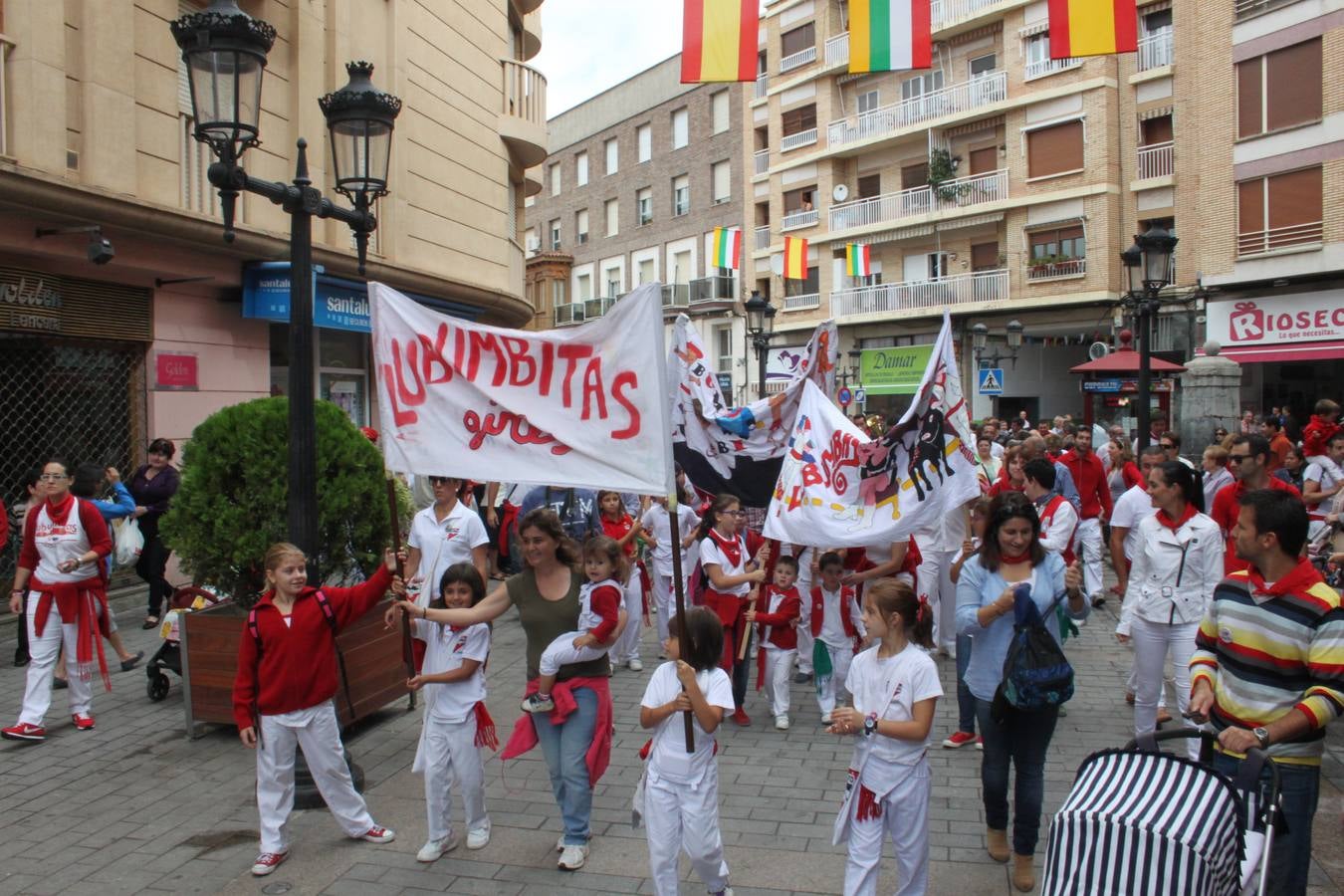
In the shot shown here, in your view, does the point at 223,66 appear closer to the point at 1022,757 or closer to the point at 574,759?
the point at 574,759

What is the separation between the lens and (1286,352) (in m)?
23.4

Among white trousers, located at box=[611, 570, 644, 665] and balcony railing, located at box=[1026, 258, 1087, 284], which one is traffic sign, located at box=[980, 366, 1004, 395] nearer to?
balcony railing, located at box=[1026, 258, 1087, 284]

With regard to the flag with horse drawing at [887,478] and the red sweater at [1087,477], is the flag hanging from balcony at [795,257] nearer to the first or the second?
the red sweater at [1087,477]

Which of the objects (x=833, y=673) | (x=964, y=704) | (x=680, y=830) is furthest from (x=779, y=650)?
(x=680, y=830)

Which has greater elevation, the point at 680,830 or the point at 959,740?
the point at 680,830

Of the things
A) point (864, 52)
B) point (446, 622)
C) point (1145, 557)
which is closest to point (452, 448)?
point (446, 622)

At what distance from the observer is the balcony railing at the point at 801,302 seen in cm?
3797

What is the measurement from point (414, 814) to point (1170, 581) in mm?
4356

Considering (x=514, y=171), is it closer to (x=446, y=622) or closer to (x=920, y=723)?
(x=446, y=622)

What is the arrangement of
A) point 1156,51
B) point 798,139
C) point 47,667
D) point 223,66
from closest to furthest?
point 223,66 → point 47,667 → point 1156,51 → point 798,139

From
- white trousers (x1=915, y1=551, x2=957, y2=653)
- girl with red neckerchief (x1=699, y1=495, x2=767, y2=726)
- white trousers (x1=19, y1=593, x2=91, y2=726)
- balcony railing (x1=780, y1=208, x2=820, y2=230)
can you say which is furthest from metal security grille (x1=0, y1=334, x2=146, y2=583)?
balcony railing (x1=780, y1=208, x2=820, y2=230)

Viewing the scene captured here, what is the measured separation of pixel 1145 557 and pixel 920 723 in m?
2.61

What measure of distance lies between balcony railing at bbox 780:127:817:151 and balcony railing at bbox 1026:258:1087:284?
Answer: 10.5 metres

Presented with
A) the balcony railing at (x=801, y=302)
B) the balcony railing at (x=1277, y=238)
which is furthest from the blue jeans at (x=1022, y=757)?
the balcony railing at (x=801, y=302)
